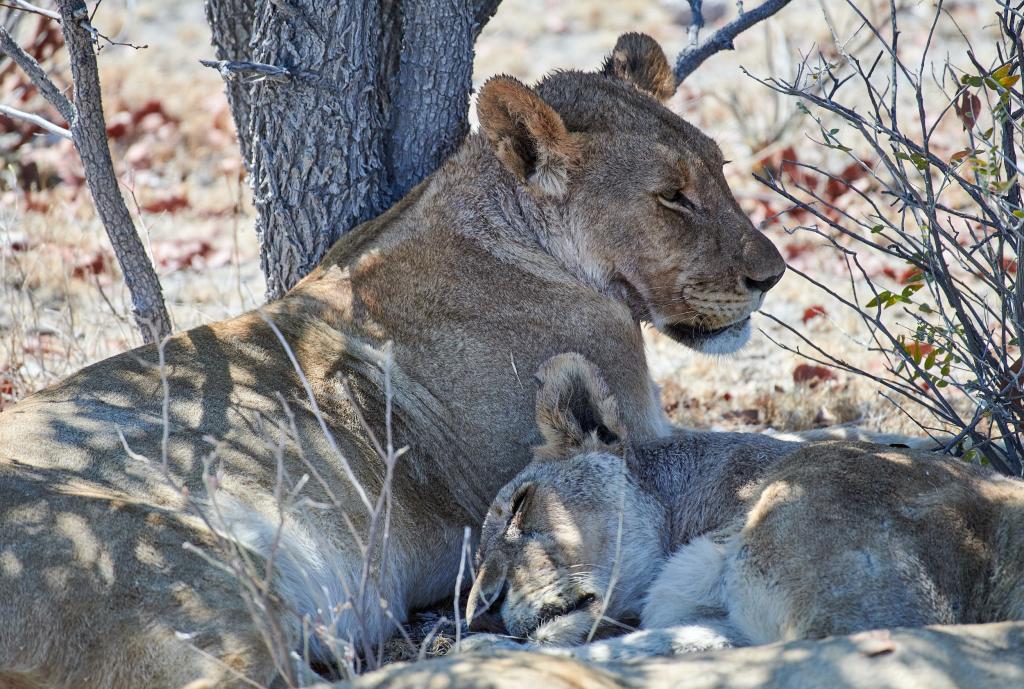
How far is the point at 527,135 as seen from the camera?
4102mm

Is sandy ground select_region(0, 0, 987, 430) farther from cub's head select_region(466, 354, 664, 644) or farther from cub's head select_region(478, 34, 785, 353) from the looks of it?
cub's head select_region(466, 354, 664, 644)

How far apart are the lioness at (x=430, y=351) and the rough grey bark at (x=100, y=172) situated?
0.52 m

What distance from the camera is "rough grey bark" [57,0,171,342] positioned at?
161 inches

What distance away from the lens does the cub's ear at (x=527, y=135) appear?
396cm

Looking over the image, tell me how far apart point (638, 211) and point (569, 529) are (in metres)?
1.22

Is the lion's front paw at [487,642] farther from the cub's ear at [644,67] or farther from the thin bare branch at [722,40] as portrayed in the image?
the thin bare branch at [722,40]

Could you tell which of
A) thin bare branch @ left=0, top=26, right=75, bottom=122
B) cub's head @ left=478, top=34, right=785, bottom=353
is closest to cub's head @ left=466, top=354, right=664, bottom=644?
cub's head @ left=478, top=34, right=785, bottom=353

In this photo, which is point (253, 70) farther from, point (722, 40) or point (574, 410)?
point (722, 40)

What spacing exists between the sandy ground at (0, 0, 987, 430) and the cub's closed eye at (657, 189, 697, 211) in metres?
0.38

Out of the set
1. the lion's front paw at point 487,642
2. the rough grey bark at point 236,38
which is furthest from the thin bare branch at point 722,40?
the lion's front paw at point 487,642

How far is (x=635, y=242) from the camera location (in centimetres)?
412

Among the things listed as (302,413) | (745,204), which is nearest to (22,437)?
(302,413)

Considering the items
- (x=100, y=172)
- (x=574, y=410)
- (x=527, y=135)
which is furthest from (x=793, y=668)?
(x=100, y=172)

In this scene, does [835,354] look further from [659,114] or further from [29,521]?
[29,521]
